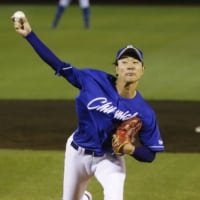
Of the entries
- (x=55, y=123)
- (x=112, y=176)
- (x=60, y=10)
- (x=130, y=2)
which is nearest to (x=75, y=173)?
(x=112, y=176)

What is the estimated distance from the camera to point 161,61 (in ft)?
53.2

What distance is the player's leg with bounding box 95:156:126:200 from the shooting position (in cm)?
604

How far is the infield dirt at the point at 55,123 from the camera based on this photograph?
33.2ft

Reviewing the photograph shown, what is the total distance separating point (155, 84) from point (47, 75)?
2.16 metres

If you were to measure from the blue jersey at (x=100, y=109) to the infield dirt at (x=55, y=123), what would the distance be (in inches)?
145

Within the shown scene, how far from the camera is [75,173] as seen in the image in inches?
250

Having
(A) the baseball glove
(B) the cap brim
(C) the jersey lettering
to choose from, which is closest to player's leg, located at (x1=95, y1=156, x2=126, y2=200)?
(A) the baseball glove

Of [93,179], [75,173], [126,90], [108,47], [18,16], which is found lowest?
[108,47]

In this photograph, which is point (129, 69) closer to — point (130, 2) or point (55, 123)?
point (55, 123)

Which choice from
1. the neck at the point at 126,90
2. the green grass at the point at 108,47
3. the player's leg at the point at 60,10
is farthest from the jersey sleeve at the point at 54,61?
the player's leg at the point at 60,10

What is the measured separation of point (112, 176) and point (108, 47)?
12116 millimetres

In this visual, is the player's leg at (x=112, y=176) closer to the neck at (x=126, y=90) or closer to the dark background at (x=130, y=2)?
the neck at (x=126, y=90)

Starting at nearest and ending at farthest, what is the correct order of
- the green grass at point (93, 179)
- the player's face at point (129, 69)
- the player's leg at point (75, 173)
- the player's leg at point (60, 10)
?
the player's face at point (129, 69)
the player's leg at point (75, 173)
the green grass at point (93, 179)
the player's leg at point (60, 10)

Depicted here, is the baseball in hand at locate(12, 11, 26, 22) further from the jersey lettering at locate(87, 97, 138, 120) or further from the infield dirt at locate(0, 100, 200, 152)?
the infield dirt at locate(0, 100, 200, 152)
